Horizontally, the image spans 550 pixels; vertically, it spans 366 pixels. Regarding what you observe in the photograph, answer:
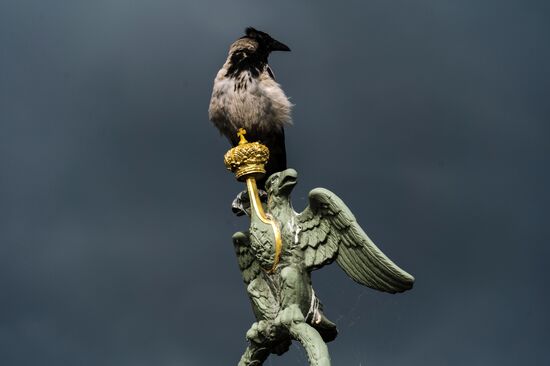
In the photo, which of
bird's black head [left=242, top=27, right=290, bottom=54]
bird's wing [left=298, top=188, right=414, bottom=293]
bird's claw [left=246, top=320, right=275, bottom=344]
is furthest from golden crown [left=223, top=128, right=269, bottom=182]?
bird's claw [left=246, top=320, right=275, bottom=344]

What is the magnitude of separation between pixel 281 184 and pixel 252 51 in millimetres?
1640

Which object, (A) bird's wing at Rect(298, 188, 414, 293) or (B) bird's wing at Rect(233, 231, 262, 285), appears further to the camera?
(B) bird's wing at Rect(233, 231, 262, 285)

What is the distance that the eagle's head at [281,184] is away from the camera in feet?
39.9

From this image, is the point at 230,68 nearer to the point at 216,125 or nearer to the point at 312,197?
the point at 216,125

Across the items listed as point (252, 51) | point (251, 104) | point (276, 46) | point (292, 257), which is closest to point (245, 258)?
point (292, 257)

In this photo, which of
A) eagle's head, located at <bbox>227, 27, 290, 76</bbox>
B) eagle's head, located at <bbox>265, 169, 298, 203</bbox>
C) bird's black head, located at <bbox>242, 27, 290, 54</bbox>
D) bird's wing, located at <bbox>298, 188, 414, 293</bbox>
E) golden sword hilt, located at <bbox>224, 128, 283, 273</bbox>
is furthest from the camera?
bird's black head, located at <bbox>242, 27, 290, 54</bbox>

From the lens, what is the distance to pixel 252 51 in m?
13.1

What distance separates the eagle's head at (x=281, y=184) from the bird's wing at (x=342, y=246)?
0.26 meters

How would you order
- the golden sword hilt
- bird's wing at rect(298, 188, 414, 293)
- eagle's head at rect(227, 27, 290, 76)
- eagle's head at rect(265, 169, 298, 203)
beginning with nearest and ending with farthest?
bird's wing at rect(298, 188, 414, 293), eagle's head at rect(265, 169, 298, 203), the golden sword hilt, eagle's head at rect(227, 27, 290, 76)

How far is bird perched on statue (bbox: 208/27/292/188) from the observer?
12695mm

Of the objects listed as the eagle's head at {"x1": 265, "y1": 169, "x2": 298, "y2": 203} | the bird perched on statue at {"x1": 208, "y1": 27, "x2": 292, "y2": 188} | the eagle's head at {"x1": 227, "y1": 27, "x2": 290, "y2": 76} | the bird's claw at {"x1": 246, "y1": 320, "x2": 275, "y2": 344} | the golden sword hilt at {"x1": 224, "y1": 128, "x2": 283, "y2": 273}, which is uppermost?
the eagle's head at {"x1": 227, "y1": 27, "x2": 290, "y2": 76}

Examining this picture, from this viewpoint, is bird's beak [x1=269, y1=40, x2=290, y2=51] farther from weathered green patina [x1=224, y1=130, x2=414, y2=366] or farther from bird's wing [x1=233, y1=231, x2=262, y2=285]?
bird's wing [x1=233, y1=231, x2=262, y2=285]

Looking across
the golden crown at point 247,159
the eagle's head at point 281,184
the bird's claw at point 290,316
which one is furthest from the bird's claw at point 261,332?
the golden crown at point 247,159

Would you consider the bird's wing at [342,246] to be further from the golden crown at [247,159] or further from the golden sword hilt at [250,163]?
the golden crown at [247,159]
